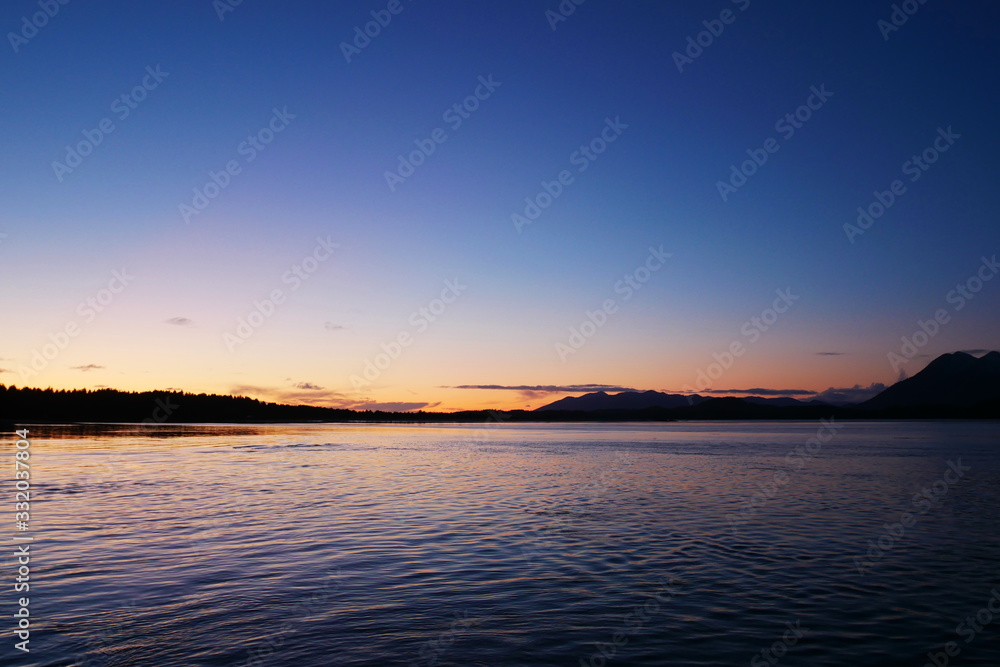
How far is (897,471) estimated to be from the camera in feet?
160

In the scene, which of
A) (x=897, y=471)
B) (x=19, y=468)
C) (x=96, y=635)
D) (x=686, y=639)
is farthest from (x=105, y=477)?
(x=897, y=471)

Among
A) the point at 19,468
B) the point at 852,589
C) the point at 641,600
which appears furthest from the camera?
the point at 19,468

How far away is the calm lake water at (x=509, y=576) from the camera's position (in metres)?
12.1

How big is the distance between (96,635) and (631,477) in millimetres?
37551

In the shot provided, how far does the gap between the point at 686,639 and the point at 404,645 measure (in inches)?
219

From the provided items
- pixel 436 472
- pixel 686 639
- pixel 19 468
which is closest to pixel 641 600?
pixel 686 639

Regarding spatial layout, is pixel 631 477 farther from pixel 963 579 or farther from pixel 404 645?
pixel 404 645

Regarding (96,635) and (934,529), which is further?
(934,529)

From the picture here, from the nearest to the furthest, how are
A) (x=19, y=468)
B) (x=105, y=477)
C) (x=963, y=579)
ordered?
(x=963, y=579) < (x=105, y=477) < (x=19, y=468)

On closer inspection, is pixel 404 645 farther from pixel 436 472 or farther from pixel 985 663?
pixel 436 472

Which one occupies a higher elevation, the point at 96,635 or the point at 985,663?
the point at 96,635

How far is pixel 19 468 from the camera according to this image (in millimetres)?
44125

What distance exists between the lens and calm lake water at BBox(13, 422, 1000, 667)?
39.8ft

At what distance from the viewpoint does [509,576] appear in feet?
57.5
